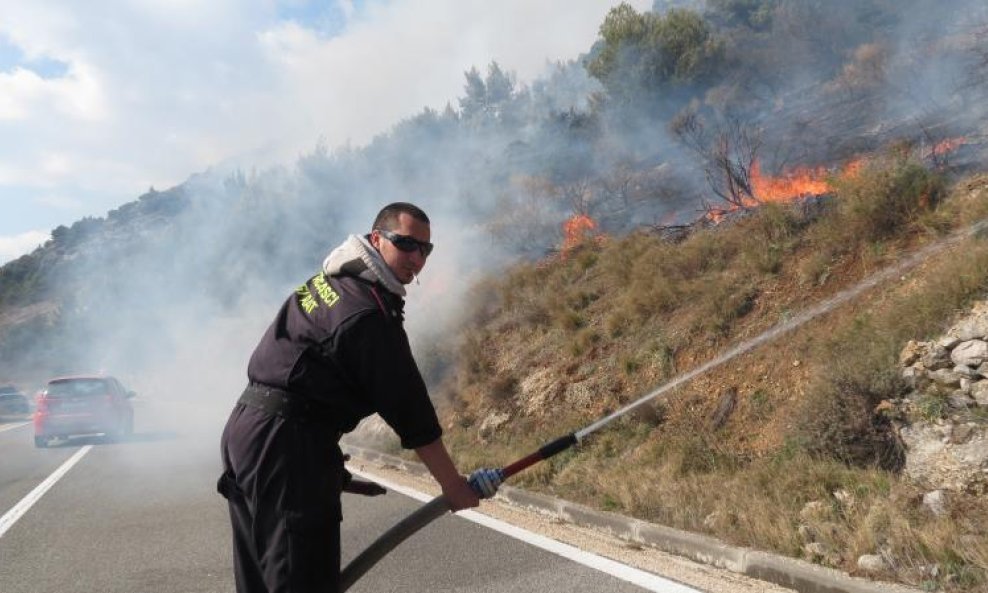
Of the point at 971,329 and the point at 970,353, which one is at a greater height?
the point at 971,329

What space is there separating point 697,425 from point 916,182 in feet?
13.4

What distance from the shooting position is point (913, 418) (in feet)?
18.0

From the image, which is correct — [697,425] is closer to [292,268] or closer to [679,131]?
[679,131]

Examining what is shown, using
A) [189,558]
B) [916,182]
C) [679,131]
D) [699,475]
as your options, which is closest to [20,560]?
[189,558]

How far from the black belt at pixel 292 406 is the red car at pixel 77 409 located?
47.8ft

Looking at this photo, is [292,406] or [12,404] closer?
[292,406]

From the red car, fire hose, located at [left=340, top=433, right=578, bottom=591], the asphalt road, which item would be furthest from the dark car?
fire hose, located at [left=340, top=433, right=578, bottom=591]

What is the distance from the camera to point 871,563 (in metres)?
4.23

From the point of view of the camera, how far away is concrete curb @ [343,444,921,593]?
4121 mm

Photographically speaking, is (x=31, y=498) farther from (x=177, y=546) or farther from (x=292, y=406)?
(x=292, y=406)

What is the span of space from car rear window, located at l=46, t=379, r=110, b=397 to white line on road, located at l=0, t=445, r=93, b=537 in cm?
296

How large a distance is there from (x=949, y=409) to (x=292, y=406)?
187 inches

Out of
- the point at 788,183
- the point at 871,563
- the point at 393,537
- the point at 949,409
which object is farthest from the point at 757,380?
the point at 788,183

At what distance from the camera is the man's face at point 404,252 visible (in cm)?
271
